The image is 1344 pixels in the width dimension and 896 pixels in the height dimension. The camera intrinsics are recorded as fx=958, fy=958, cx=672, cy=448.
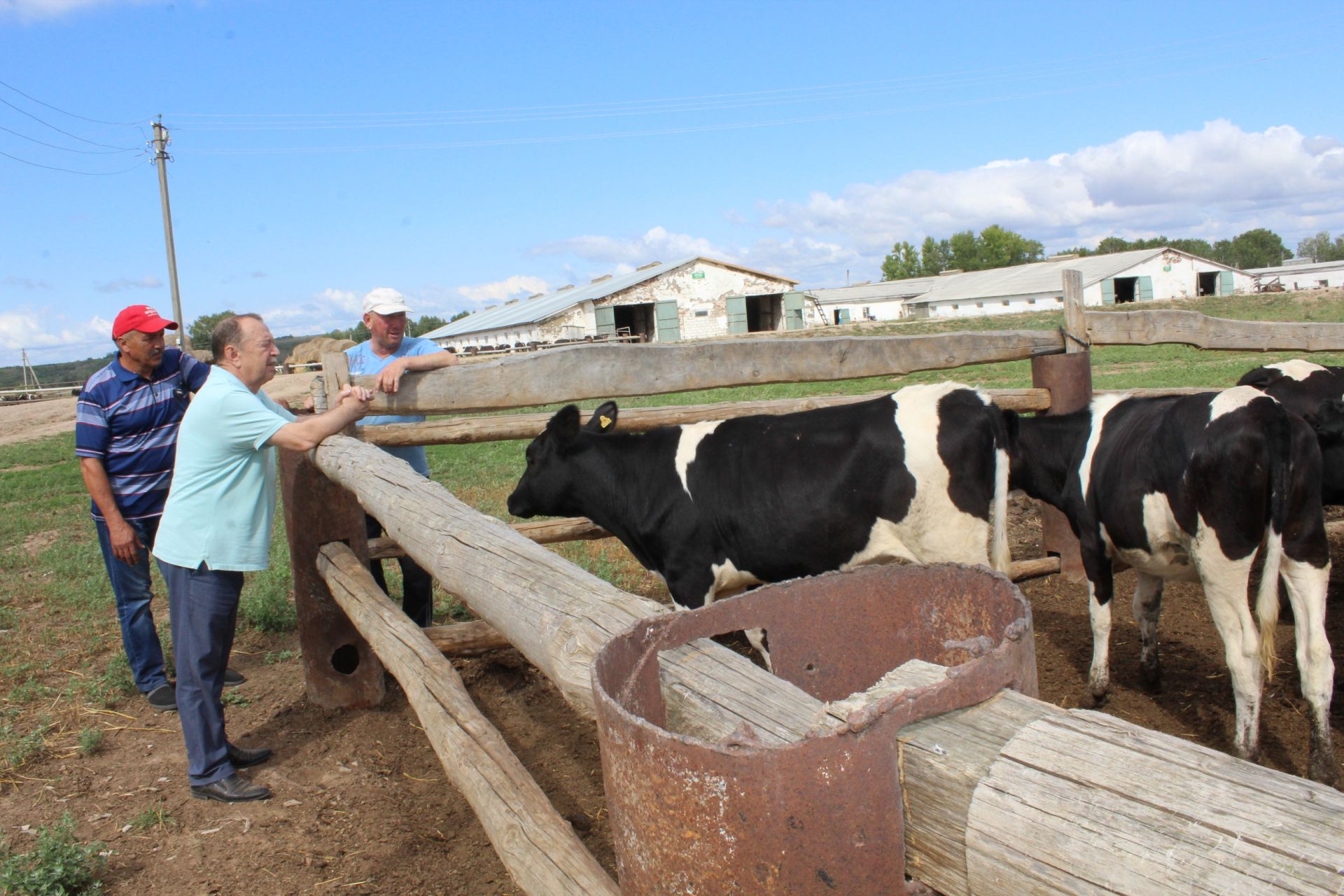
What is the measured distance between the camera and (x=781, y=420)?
5.02 meters

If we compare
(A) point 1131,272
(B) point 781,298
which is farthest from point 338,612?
(A) point 1131,272

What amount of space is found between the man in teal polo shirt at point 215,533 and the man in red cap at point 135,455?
1393 millimetres

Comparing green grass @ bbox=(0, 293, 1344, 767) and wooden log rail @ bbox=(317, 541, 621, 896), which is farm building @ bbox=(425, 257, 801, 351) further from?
wooden log rail @ bbox=(317, 541, 621, 896)

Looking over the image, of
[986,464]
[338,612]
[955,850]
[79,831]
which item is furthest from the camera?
[338,612]

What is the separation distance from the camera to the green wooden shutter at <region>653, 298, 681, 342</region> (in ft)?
144

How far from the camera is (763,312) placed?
49.2 m

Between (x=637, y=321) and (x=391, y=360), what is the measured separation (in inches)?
1698

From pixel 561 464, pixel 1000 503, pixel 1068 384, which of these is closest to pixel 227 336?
pixel 561 464

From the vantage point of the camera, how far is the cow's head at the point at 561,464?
17.8 feet

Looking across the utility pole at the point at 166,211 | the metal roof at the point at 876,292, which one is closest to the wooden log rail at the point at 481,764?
the utility pole at the point at 166,211

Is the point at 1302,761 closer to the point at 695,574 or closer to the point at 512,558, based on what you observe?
the point at 695,574

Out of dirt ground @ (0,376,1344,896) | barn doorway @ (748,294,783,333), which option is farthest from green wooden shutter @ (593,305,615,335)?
dirt ground @ (0,376,1344,896)

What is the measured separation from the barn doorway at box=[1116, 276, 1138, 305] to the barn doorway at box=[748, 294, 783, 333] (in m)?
22.1

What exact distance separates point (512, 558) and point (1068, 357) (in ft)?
16.2
